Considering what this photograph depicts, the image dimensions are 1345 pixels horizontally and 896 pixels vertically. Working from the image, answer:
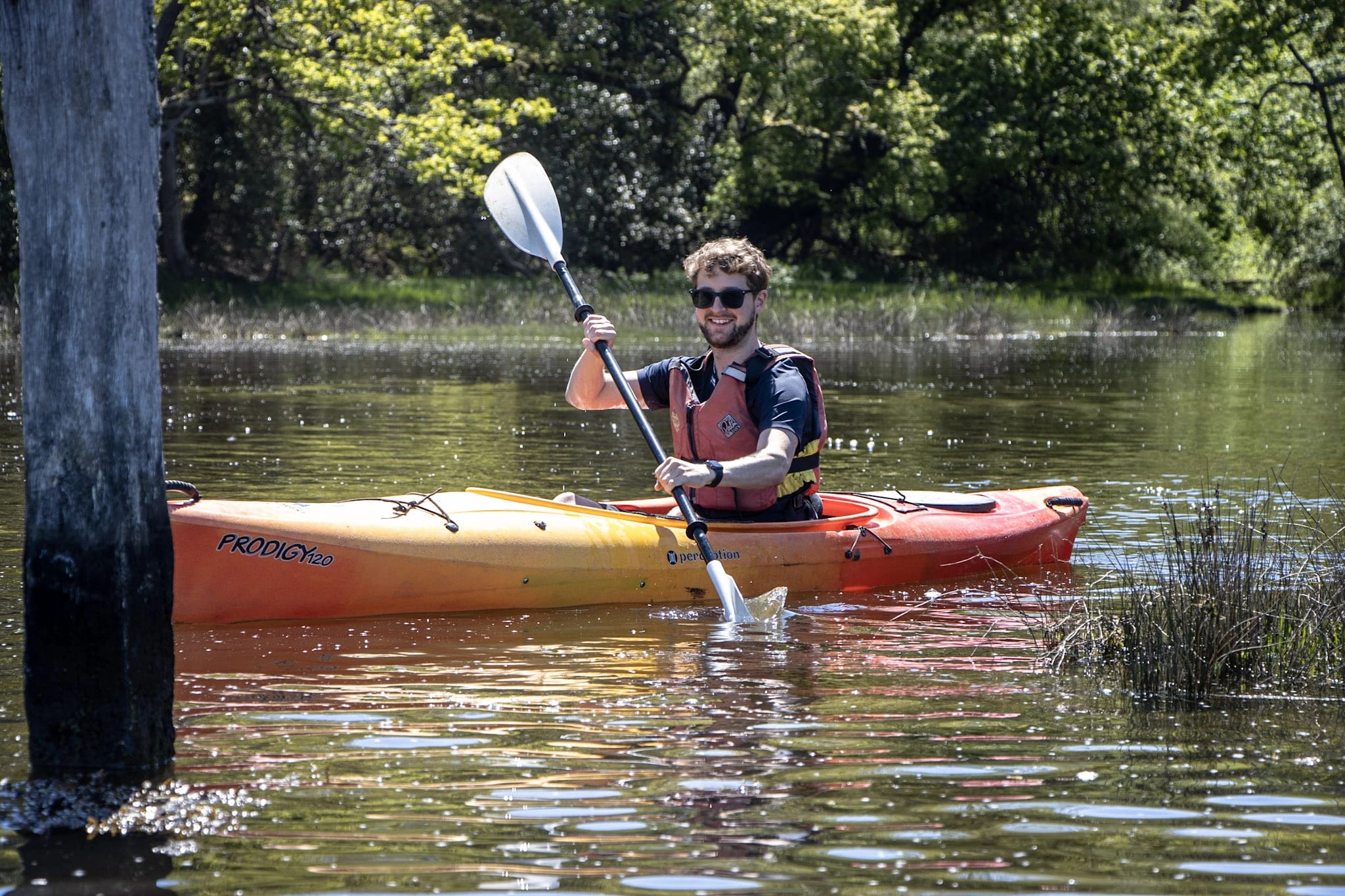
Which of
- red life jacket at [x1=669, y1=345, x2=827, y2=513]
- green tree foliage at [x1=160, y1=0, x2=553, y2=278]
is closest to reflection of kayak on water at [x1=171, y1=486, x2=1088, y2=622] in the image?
red life jacket at [x1=669, y1=345, x2=827, y2=513]

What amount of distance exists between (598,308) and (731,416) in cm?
1696

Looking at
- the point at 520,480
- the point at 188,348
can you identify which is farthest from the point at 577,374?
the point at 188,348

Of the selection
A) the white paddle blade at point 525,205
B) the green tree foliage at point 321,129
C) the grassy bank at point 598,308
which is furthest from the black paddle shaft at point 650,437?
the green tree foliage at point 321,129

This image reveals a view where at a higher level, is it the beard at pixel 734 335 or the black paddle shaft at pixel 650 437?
the beard at pixel 734 335

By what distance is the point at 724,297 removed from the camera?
19.2ft

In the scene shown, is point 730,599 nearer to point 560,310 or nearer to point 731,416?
point 731,416

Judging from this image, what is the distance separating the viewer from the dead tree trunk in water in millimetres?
3414

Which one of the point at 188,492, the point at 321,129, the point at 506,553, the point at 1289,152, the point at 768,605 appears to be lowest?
the point at 768,605

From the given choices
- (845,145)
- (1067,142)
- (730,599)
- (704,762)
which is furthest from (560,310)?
(704,762)

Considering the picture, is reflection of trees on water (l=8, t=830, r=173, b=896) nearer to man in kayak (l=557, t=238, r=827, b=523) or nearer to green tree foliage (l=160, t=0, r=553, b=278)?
man in kayak (l=557, t=238, r=827, b=523)

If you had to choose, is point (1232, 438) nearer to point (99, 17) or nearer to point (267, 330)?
point (99, 17)

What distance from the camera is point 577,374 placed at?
21.2 ft

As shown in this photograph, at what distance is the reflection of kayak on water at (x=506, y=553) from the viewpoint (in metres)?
5.59

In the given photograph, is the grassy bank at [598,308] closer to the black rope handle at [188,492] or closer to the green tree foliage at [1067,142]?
the green tree foliage at [1067,142]
